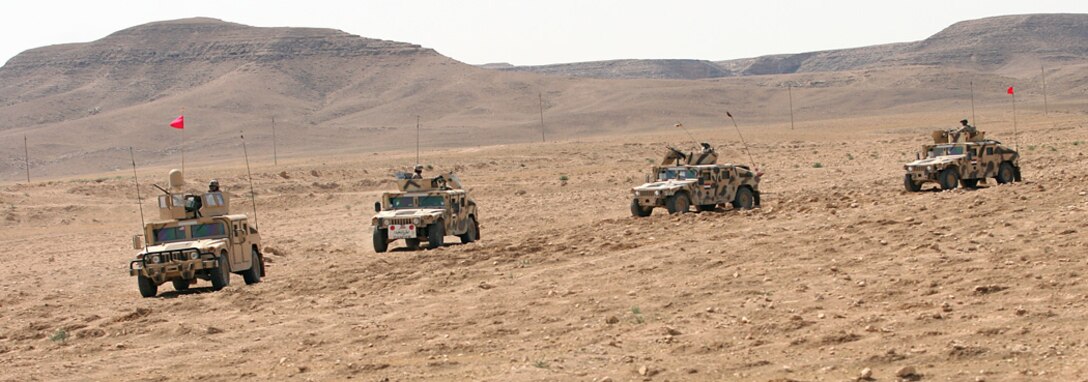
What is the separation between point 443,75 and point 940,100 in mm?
50839

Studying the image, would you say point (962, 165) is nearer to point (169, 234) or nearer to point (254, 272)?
point (254, 272)

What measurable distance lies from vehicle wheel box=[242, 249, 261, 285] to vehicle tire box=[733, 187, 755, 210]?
1107 centimetres

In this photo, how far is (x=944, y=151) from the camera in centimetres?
3086

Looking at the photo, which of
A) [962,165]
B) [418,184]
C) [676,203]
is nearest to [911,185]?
[962,165]

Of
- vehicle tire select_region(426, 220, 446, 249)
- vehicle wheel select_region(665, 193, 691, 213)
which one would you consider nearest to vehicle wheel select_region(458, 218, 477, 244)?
vehicle tire select_region(426, 220, 446, 249)

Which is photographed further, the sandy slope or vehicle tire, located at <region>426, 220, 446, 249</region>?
vehicle tire, located at <region>426, 220, 446, 249</region>

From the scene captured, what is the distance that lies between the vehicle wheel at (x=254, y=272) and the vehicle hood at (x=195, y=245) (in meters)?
1.02

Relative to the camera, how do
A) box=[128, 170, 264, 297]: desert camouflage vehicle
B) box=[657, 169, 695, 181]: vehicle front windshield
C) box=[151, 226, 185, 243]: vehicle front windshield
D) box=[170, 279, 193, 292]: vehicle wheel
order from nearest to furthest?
box=[128, 170, 264, 297]: desert camouflage vehicle < box=[170, 279, 193, 292]: vehicle wheel < box=[151, 226, 185, 243]: vehicle front windshield < box=[657, 169, 695, 181]: vehicle front windshield

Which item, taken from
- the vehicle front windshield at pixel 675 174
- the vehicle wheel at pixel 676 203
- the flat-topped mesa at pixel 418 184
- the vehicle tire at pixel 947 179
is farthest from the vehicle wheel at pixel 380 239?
the vehicle tire at pixel 947 179

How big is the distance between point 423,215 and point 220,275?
585 cm

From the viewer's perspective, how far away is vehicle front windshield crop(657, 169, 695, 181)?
29141 millimetres

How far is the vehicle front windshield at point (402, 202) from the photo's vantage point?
26859 millimetres

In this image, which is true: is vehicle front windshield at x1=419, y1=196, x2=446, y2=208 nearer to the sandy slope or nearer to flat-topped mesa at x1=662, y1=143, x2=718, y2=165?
the sandy slope

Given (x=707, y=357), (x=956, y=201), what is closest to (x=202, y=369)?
(x=707, y=357)
